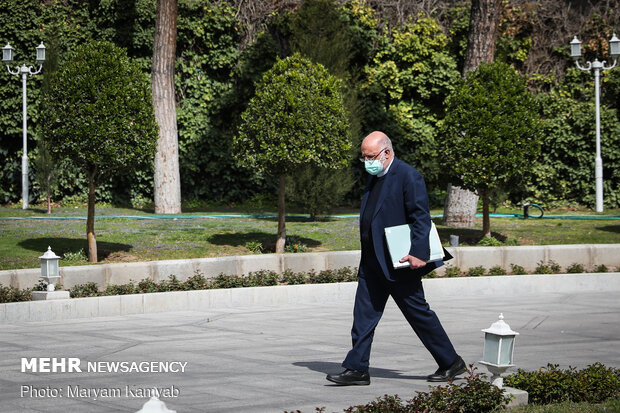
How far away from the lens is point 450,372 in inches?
261

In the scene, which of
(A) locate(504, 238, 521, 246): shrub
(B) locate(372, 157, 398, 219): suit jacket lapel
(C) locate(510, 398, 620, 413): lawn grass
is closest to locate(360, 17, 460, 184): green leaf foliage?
(A) locate(504, 238, 521, 246): shrub

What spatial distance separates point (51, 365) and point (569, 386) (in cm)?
431

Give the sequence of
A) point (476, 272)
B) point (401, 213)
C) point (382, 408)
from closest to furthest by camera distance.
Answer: point (382, 408), point (401, 213), point (476, 272)

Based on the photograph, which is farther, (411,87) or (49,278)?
(411,87)

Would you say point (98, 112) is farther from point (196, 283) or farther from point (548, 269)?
point (548, 269)

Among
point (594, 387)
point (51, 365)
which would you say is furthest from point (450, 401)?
point (51, 365)

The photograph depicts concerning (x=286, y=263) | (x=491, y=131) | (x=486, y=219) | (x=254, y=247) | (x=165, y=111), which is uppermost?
(x=165, y=111)

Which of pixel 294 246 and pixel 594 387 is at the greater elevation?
pixel 294 246

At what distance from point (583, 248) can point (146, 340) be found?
8759mm

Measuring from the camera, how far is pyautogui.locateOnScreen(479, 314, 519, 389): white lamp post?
600cm

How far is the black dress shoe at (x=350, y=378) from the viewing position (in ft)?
21.5

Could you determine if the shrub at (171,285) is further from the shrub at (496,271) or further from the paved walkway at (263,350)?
the shrub at (496,271)

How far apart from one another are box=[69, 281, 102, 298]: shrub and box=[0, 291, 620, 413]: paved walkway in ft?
3.92

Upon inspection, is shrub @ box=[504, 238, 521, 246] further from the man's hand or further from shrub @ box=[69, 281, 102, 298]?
the man's hand
